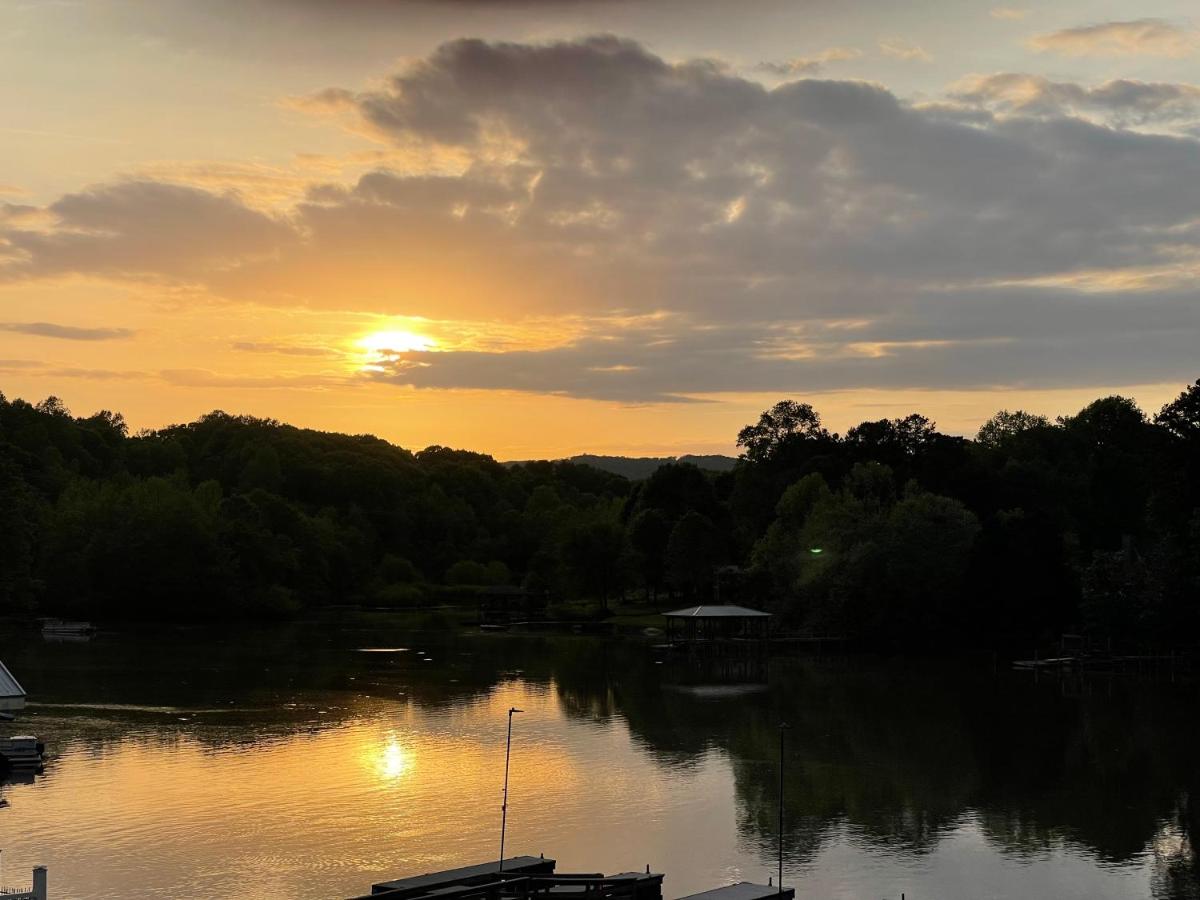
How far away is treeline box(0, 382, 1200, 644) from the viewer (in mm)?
91125

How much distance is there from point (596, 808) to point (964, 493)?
76.2m

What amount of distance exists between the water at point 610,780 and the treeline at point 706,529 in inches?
575

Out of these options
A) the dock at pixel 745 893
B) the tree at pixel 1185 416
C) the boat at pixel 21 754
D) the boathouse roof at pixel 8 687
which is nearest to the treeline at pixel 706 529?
the tree at pixel 1185 416

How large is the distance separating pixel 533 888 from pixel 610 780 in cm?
1696

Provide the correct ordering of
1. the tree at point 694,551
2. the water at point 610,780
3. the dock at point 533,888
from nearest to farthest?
1. the dock at point 533,888
2. the water at point 610,780
3. the tree at point 694,551

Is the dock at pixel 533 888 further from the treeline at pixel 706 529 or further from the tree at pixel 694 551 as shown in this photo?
the tree at pixel 694 551

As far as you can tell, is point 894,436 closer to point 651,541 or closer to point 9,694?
point 651,541

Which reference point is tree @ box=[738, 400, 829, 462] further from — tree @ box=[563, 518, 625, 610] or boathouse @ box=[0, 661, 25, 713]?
boathouse @ box=[0, 661, 25, 713]

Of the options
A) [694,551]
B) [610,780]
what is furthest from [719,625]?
[610,780]

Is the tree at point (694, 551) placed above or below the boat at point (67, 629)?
above

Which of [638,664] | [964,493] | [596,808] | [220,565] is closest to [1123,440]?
[964,493]

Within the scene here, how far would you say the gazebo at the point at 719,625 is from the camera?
87750 mm

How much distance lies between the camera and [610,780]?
44.8 meters

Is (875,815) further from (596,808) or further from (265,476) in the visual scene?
Answer: (265,476)
